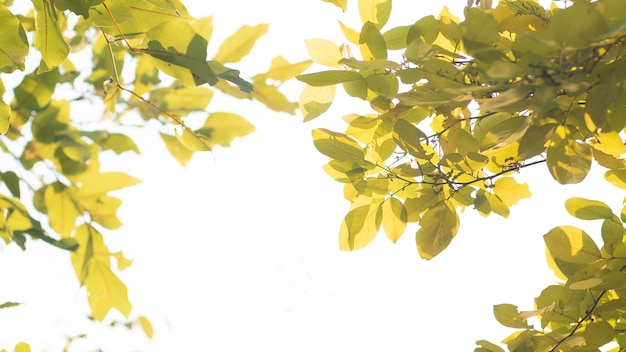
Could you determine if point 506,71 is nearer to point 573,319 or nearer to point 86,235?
point 573,319

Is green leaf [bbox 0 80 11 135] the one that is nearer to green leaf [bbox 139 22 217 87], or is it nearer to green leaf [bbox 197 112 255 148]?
green leaf [bbox 139 22 217 87]

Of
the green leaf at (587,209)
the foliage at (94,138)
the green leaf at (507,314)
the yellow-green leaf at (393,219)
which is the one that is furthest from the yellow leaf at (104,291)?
the green leaf at (587,209)

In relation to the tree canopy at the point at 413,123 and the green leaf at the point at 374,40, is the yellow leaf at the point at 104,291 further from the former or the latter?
the green leaf at the point at 374,40

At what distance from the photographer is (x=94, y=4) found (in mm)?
493

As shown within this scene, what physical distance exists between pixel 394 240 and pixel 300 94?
0.21 metres

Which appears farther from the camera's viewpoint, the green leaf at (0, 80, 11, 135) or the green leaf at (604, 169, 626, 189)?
the green leaf at (604, 169, 626, 189)

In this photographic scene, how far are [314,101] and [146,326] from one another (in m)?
0.60

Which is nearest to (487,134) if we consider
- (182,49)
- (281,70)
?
(182,49)

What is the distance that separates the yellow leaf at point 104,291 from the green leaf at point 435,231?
0.45 metres

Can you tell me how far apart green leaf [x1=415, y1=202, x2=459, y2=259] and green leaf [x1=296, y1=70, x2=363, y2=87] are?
0.18 m

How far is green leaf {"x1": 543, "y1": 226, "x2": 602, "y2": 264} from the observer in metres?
0.57

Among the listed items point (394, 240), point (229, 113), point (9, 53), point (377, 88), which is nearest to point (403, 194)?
point (394, 240)

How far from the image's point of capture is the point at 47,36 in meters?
0.50

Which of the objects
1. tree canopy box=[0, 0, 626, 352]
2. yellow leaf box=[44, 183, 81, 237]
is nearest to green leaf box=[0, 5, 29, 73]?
tree canopy box=[0, 0, 626, 352]
